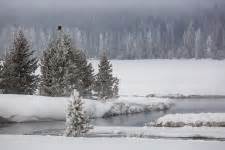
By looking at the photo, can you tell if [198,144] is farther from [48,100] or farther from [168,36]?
[168,36]

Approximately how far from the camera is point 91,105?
2340 inches

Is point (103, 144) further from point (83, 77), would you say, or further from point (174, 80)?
point (174, 80)

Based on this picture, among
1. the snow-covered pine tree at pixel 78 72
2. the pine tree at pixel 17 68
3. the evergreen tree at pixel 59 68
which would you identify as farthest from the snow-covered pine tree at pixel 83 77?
the pine tree at pixel 17 68

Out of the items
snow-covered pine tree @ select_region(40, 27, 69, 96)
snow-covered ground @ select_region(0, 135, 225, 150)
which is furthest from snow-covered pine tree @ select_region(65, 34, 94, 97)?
snow-covered ground @ select_region(0, 135, 225, 150)

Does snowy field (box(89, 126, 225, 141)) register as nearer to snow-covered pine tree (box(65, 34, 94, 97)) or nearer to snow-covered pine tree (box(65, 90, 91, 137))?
snow-covered pine tree (box(65, 90, 91, 137))

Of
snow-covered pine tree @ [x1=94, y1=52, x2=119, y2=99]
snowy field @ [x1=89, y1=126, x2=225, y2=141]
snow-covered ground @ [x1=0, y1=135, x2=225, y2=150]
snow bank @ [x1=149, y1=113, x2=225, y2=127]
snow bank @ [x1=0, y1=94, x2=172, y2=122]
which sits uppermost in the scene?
snow-covered pine tree @ [x1=94, y1=52, x2=119, y2=99]

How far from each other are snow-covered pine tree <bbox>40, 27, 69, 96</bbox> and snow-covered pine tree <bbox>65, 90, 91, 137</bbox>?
28798 millimetres

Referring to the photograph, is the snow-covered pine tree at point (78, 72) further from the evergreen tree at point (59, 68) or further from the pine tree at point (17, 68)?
the pine tree at point (17, 68)

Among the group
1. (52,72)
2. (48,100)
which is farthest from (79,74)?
(48,100)

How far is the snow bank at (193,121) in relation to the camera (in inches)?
1628

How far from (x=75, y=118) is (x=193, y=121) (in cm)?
1438

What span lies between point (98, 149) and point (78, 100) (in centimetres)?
987

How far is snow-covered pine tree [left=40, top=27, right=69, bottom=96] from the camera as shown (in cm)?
6019

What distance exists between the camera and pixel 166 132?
36.7 meters
